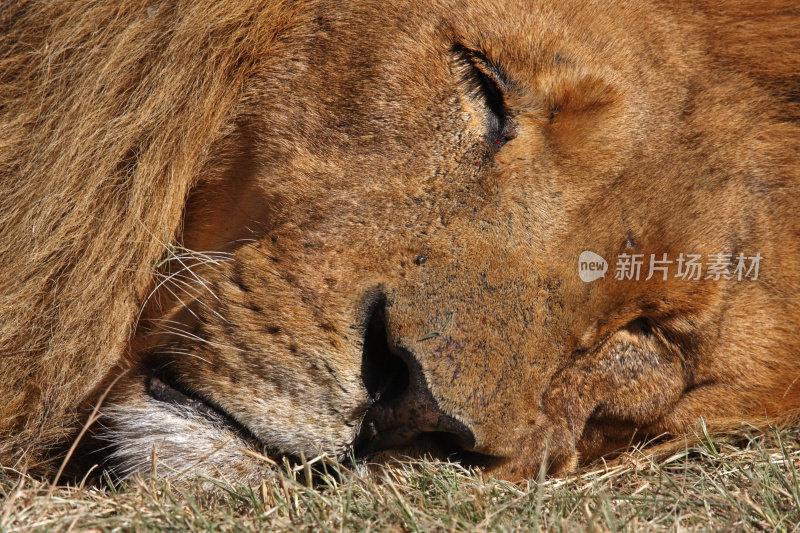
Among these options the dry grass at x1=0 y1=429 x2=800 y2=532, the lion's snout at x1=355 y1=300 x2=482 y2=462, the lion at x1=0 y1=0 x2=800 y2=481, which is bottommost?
the dry grass at x1=0 y1=429 x2=800 y2=532

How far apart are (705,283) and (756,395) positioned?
1.14 feet

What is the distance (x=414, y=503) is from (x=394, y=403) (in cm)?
22

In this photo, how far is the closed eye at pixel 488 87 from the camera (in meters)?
1.89

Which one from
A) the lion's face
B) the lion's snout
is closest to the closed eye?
the lion's face

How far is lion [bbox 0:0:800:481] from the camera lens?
175 centimetres

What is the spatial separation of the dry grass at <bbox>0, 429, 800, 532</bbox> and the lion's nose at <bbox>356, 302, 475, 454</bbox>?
0.29ft

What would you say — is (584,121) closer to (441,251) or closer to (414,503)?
(441,251)

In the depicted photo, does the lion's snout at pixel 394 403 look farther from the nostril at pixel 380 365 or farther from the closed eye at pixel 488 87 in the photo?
the closed eye at pixel 488 87

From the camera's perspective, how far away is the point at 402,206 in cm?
180

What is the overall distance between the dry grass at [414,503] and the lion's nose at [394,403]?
0.09 m

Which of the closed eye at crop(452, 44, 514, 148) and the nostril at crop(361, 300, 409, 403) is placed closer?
the nostril at crop(361, 300, 409, 403)

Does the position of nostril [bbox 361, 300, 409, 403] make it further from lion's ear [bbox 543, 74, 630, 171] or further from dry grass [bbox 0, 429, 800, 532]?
lion's ear [bbox 543, 74, 630, 171]

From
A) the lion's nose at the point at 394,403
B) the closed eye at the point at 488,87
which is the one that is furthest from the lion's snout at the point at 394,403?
the closed eye at the point at 488,87

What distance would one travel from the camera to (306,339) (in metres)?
1.69
